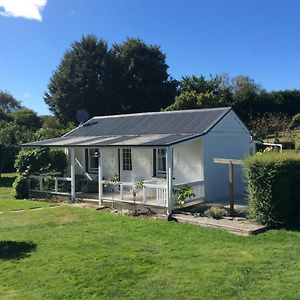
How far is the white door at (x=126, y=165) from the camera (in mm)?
20516

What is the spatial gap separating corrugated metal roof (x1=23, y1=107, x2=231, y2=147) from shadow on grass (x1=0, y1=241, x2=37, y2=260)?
623 centimetres

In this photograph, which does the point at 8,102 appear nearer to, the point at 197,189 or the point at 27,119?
the point at 27,119

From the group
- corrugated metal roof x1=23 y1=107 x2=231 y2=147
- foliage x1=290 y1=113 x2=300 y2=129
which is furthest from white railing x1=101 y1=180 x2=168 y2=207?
foliage x1=290 y1=113 x2=300 y2=129

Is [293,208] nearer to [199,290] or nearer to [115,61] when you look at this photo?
[199,290]

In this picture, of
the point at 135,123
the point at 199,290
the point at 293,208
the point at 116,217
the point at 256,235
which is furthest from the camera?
the point at 135,123

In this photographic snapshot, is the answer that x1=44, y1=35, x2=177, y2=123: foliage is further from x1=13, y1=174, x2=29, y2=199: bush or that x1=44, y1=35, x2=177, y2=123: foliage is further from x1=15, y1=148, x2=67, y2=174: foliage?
x1=13, y1=174, x2=29, y2=199: bush

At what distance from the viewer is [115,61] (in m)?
47.9

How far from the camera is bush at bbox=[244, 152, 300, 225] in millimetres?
12430

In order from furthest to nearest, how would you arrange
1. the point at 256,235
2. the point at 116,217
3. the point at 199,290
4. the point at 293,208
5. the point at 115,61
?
the point at 115,61, the point at 116,217, the point at 293,208, the point at 256,235, the point at 199,290

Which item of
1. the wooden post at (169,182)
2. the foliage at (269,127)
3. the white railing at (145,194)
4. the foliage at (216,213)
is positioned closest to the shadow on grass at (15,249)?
the wooden post at (169,182)

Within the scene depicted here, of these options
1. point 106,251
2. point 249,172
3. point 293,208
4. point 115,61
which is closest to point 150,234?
point 106,251

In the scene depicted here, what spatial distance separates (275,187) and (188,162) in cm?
625

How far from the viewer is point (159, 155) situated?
19.2m

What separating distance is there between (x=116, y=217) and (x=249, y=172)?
4925mm
